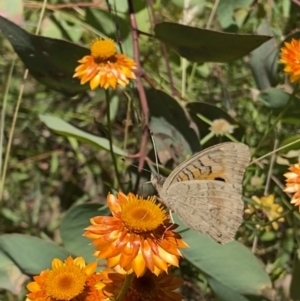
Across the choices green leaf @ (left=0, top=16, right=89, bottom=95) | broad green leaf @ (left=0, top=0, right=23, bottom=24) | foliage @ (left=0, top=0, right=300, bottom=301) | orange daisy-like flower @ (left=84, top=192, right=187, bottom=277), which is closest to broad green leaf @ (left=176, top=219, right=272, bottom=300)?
foliage @ (left=0, top=0, right=300, bottom=301)

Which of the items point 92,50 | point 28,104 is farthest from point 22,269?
point 28,104

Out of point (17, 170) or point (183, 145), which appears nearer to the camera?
point (183, 145)

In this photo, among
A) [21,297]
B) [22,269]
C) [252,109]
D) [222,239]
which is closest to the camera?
[222,239]

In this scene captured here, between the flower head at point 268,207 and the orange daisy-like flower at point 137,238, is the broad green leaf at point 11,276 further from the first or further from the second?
the flower head at point 268,207

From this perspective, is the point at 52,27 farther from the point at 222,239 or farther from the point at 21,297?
the point at 222,239

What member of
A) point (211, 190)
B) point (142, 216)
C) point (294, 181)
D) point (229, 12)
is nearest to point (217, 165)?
point (211, 190)

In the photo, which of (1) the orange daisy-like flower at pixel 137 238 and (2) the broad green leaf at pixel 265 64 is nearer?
(1) the orange daisy-like flower at pixel 137 238

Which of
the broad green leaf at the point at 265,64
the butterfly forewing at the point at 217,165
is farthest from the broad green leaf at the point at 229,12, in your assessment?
the butterfly forewing at the point at 217,165

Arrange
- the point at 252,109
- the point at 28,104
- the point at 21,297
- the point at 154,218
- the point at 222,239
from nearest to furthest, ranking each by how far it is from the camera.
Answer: the point at 154,218 < the point at 222,239 < the point at 21,297 < the point at 252,109 < the point at 28,104
